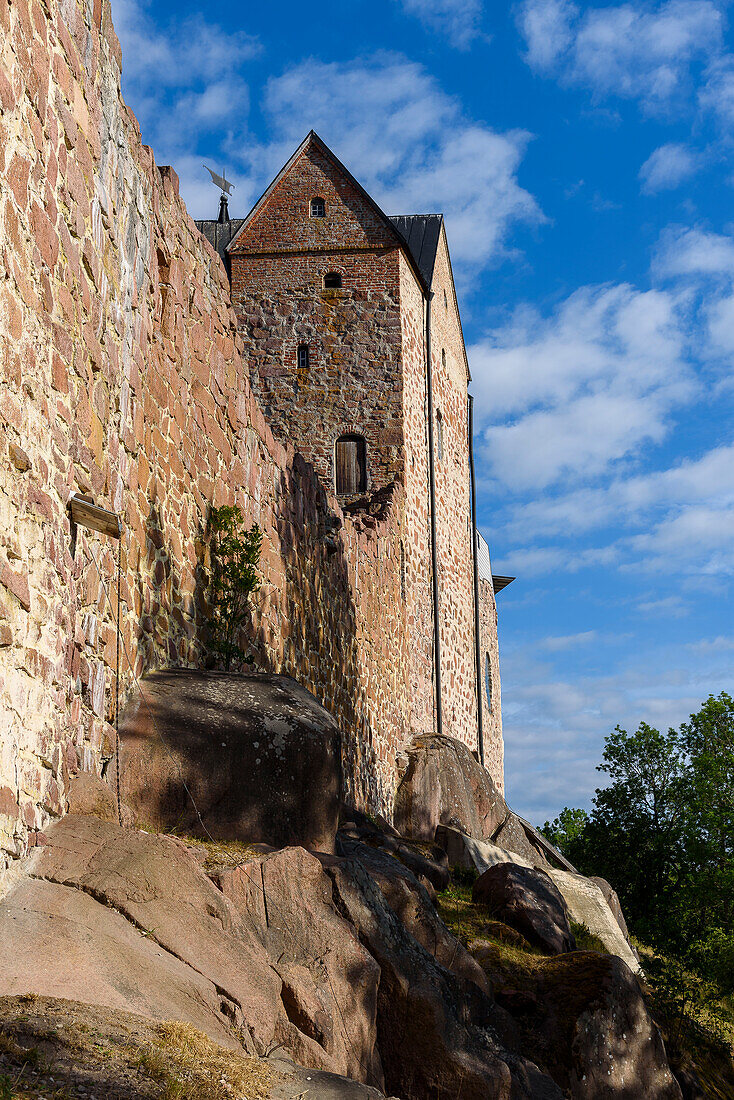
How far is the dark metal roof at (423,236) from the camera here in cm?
2433

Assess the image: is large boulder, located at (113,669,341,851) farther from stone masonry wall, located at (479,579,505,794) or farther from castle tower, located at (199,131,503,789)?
stone masonry wall, located at (479,579,505,794)

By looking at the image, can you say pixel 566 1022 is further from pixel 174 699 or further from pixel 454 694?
pixel 454 694

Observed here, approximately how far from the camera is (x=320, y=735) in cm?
766

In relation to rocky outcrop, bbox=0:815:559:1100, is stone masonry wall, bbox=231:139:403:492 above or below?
above

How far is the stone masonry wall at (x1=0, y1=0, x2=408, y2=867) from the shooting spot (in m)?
5.34

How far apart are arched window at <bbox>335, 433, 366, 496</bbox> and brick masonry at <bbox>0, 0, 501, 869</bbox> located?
6.90 meters

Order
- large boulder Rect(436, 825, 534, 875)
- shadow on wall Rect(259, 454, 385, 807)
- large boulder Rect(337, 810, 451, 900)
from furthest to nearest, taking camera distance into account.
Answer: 1. large boulder Rect(436, 825, 534, 875)
2. shadow on wall Rect(259, 454, 385, 807)
3. large boulder Rect(337, 810, 451, 900)

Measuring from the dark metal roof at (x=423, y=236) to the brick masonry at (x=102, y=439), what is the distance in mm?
11550

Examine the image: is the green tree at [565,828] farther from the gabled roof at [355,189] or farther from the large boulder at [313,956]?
the large boulder at [313,956]

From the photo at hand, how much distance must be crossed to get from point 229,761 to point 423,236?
19.9 meters

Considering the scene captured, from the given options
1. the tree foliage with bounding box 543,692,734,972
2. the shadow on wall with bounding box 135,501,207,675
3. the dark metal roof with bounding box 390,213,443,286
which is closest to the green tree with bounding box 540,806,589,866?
the tree foliage with bounding box 543,692,734,972

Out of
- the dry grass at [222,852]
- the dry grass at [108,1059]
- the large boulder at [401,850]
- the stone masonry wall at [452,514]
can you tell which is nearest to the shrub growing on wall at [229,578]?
the large boulder at [401,850]

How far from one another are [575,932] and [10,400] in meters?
10.3

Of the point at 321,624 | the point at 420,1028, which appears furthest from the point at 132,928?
the point at 321,624
